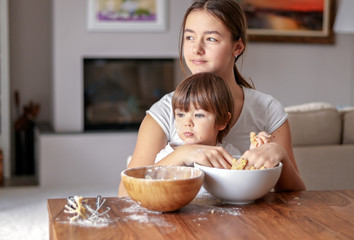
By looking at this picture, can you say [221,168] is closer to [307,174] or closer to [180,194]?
[180,194]

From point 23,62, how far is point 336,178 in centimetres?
363

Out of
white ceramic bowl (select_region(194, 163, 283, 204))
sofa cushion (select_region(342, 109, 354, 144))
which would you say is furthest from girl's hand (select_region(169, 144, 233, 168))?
sofa cushion (select_region(342, 109, 354, 144))

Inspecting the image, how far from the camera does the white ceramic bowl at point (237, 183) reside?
118 centimetres

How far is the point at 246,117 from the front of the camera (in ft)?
5.70

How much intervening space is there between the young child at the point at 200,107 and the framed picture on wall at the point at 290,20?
4252mm

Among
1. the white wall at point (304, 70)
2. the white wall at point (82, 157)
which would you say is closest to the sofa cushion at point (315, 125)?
the white wall at point (82, 157)

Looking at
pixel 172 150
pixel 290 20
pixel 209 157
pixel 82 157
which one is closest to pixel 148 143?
pixel 172 150

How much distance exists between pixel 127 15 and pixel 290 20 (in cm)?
194

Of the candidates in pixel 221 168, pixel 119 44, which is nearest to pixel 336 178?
pixel 221 168

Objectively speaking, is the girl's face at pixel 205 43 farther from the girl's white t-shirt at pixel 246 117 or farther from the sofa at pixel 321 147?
the sofa at pixel 321 147

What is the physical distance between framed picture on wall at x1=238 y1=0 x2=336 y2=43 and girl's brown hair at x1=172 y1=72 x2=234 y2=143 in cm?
425

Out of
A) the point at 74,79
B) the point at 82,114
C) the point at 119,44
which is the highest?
the point at 119,44

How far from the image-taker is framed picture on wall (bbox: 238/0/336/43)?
5.71 m

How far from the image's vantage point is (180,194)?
110 centimetres
